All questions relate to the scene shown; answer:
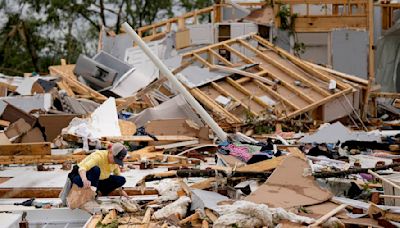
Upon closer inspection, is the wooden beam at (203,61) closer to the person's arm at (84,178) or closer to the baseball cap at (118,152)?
the baseball cap at (118,152)

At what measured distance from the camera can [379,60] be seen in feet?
77.0

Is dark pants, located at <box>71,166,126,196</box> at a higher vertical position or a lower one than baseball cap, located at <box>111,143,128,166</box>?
lower

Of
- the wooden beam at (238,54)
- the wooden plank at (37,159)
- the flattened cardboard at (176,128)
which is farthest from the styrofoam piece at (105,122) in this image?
the wooden beam at (238,54)

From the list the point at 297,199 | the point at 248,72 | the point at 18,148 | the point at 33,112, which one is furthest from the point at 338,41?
the point at 297,199

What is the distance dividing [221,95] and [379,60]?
27.5ft

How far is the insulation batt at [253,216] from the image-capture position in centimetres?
768

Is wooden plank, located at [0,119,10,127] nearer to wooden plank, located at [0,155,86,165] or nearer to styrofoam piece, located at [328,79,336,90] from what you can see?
wooden plank, located at [0,155,86,165]

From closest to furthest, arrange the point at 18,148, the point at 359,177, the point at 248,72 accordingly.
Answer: the point at 359,177 < the point at 18,148 < the point at 248,72

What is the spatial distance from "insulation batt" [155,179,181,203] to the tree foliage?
1037 inches

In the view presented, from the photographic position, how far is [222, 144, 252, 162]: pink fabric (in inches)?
449

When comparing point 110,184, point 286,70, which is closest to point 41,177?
point 110,184

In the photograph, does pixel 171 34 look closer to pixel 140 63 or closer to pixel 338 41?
pixel 140 63

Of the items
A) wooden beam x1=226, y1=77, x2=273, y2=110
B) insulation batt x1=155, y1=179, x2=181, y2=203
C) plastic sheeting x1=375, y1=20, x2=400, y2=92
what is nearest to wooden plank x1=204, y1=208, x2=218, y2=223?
insulation batt x1=155, y1=179, x2=181, y2=203

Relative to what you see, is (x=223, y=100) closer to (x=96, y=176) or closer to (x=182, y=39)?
(x=182, y=39)
